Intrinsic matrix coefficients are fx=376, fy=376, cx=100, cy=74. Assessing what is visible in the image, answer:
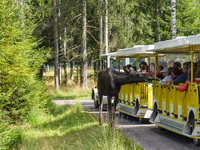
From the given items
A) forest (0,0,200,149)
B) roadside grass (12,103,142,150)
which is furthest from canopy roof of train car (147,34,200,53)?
forest (0,0,200,149)

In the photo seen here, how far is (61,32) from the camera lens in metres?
31.3

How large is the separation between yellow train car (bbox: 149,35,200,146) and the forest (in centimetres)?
423

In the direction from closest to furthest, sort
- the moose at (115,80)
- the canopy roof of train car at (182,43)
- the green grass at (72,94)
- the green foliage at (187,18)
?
the canopy roof of train car at (182,43)
the moose at (115,80)
the green grass at (72,94)
the green foliage at (187,18)

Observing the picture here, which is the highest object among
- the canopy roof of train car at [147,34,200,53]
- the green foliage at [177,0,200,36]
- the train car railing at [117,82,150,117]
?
the green foliage at [177,0,200,36]

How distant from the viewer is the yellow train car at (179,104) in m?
9.12

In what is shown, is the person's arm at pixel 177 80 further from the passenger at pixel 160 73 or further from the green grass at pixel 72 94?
the green grass at pixel 72 94

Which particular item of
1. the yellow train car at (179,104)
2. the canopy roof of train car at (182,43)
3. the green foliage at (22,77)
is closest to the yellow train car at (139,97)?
the yellow train car at (179,104)

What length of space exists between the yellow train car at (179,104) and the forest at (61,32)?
423 cm

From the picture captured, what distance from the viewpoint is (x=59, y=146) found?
9922 millimetres

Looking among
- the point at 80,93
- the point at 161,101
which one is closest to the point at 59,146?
the point at 161,101

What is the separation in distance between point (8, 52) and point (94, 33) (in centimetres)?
2669

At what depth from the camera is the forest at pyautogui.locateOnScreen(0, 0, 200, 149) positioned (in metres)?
11.8

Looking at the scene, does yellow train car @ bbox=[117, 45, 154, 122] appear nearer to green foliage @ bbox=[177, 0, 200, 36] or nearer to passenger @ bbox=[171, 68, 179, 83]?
passenger @ bbox=[171, 68, 179, 83]

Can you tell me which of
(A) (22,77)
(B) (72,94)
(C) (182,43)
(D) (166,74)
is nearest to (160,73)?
(D) (166,74)
